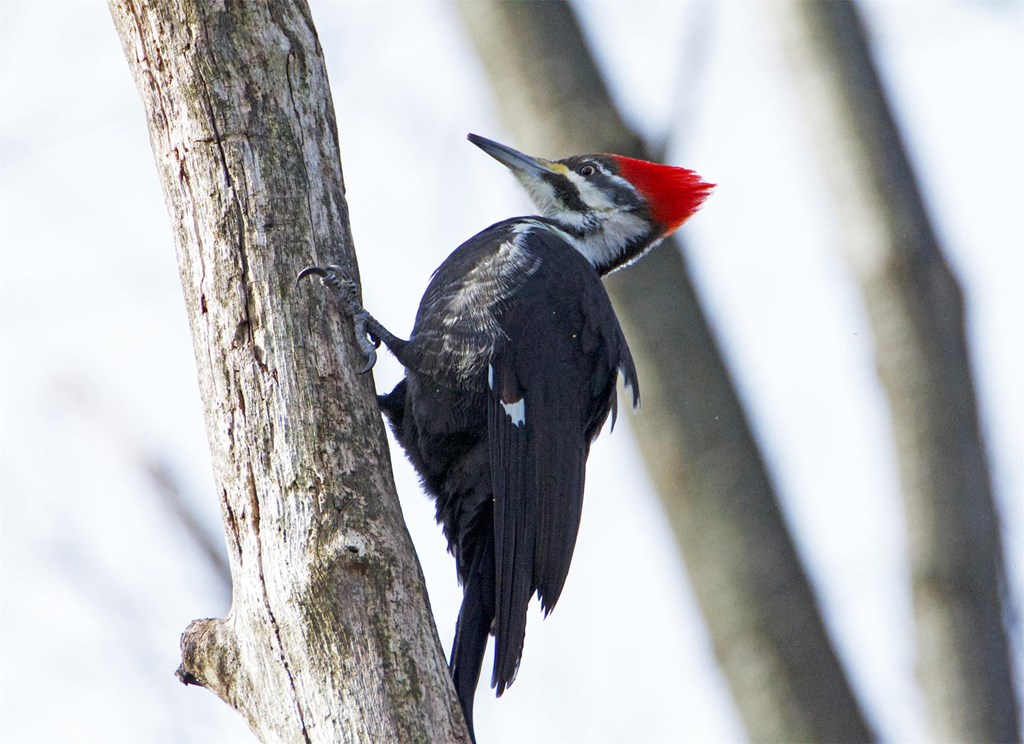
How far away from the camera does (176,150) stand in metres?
2.43

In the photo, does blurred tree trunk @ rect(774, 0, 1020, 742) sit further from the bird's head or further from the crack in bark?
the crack in bark

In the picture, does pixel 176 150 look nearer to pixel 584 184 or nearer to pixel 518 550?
pixel 518 550

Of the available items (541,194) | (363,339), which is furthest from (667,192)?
(363,339)

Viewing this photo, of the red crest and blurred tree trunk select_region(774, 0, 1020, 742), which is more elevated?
the red crest

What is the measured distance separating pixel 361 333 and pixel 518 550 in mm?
655

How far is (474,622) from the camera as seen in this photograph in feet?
9.23

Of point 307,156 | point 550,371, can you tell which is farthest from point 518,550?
point 307,156

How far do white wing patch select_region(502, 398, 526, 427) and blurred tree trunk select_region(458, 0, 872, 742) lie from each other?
0.39 m

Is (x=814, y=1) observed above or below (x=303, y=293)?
above

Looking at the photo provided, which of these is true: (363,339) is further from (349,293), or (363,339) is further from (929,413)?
(929,413)

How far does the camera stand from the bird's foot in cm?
244

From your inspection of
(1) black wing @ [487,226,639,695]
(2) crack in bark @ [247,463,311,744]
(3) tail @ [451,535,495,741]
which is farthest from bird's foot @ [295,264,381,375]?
(3) tail @ [451,535,495,741]

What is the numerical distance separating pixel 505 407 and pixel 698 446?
1.77ft

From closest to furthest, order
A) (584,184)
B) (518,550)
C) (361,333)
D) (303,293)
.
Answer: (303,293), (361,333), (518,550), (584,184)
